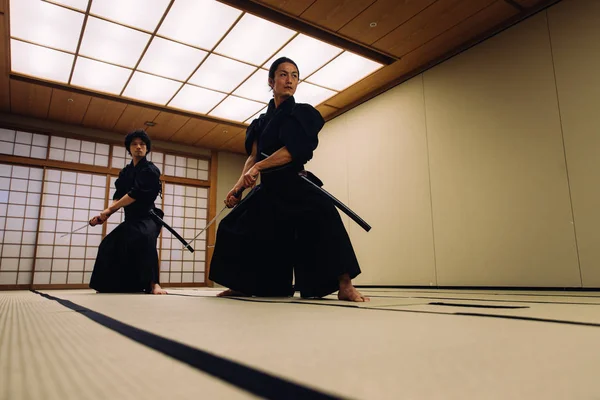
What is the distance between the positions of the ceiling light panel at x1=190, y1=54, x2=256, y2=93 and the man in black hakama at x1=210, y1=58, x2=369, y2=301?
117 inches

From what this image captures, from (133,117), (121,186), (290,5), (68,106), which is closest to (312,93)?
(290,5)

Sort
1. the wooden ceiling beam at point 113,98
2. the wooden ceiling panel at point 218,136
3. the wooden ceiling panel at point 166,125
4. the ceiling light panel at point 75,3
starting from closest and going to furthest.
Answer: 1. the ceiling light panel at point 75,3
2. the wooden ceiling beam at point 113,98
3. the wooden ceiling panel at point 166,125
4. the wooden ceiling panel at point 218,136

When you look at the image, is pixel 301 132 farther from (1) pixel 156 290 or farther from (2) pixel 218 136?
(2) pixel 218 136

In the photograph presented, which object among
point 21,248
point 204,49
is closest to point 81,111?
point 21,248

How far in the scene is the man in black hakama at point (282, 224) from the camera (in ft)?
6.85

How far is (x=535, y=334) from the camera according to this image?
77cm

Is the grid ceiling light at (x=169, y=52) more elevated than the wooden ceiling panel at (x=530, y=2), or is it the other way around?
the wooden ceiling panel at (x=530, y=2)

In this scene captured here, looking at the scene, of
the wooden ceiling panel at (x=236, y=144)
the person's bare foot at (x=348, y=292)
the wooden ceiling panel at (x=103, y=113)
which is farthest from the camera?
the wooden ceiling panel at (x=236, y=144)

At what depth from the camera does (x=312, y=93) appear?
613 cm

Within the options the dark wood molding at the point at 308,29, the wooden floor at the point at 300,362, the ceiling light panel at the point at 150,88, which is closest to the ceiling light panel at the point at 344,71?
the dark wood molding at the point at 308,29

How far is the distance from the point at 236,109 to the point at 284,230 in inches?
187

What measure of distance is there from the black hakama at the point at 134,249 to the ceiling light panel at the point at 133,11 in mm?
1851

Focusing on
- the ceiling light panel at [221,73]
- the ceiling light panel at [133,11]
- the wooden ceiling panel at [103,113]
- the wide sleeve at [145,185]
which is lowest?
the wide sleeve at [145,185]

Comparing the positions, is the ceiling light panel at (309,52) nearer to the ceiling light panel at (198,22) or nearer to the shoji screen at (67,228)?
the ceiling light panel at (198,22)
